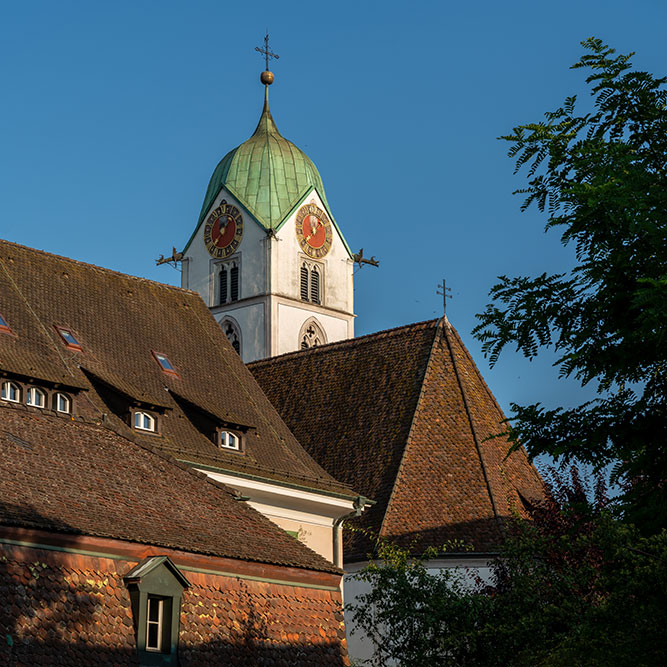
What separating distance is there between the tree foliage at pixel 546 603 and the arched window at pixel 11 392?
719 centimetres

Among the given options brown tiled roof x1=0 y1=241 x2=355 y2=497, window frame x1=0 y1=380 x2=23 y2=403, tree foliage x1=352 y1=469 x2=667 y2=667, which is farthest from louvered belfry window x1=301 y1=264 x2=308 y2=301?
tree foliage x1=352 y1=469 x2=667 y2=667

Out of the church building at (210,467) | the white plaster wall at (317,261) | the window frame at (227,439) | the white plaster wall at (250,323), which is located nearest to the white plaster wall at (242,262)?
the white plaster wall at (250,323)

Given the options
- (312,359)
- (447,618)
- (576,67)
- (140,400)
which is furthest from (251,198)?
(576,67)

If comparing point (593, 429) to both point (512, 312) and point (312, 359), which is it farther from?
point (312, 359)

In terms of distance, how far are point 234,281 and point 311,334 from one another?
4.74 metres

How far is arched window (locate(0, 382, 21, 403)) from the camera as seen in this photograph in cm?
2625

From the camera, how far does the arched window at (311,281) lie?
239ft

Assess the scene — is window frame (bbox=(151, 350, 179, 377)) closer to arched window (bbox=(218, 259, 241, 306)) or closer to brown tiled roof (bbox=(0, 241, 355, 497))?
brown tiled roof (bbox=(0, 241, 355, 497))

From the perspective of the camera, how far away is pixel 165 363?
105ft

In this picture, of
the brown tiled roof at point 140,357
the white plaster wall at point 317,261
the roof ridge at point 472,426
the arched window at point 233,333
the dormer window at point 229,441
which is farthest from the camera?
the white plaster wall at point 317,261

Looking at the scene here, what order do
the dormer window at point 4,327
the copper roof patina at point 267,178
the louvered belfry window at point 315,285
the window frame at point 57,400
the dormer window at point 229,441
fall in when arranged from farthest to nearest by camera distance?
the louvered belfry window at point 315,285
the copper roof patina at point 267,178
the dormer window at point 229,441
the dormer window at point 4,327
the window frame at point 57,400

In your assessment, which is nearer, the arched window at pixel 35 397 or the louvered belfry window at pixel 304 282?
the arched window at pixel 35 397

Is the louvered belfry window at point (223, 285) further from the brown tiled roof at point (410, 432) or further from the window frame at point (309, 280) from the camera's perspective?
the brown tiled roof at point (410, 432)

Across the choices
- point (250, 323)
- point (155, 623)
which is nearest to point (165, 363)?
point (155, 623)
